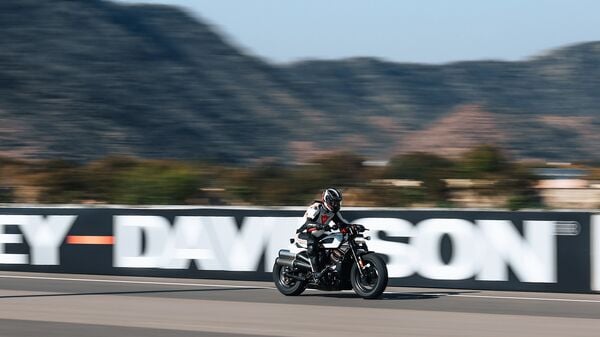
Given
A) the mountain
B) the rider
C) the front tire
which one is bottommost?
the mountain

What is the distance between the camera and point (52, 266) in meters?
19.0

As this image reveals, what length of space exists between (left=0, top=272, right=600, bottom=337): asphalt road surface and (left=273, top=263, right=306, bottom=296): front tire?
0.51 feet

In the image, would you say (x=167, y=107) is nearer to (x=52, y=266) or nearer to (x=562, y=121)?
(x=562, y=121)

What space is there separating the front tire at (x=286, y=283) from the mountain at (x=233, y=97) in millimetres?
47850

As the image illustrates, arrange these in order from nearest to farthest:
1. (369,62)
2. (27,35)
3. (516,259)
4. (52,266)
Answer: (516,259) < (52,266) < (27,35) < (369,62)

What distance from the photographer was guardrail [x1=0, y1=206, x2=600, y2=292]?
1556cm

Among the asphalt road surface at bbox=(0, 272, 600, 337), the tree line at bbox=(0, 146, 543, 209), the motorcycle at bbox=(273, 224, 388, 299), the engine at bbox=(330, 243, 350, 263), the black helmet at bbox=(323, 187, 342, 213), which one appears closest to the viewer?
the asphalt road surface at bbox=(0, 272, 600, 337)

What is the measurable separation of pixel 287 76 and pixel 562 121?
34.8m

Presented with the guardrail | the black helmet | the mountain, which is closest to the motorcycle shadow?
the guardrail

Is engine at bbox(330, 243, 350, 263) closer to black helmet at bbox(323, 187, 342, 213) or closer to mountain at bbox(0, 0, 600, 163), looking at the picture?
black helmet at bbox(323, 187, 342, 213)

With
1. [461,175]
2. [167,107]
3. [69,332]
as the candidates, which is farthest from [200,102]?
[69,332]

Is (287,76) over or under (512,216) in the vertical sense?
under

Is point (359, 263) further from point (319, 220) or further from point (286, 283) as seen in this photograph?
point (286, 283)

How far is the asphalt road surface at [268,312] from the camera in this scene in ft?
35.9
